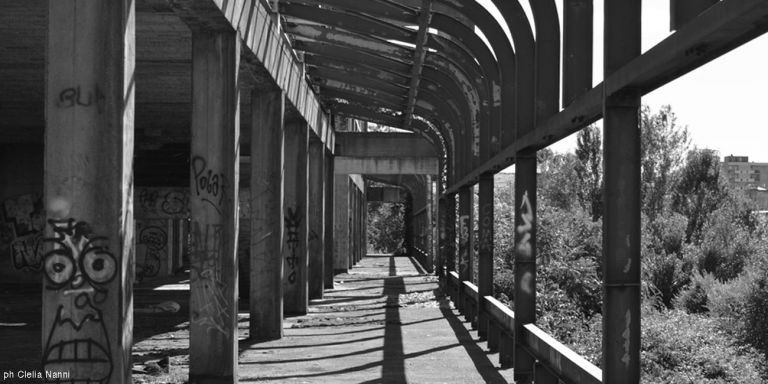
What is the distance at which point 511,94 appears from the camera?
1112 cm

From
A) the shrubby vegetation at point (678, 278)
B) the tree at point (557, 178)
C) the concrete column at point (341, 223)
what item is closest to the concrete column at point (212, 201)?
the shrubby vegetation at point (678, 278)

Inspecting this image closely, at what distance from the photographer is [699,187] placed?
52.0 meters

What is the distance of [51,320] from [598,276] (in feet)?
61.7

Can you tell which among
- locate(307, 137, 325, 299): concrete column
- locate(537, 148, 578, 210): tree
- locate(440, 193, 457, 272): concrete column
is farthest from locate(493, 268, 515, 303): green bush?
locate(537, 148, 578, 210): tree

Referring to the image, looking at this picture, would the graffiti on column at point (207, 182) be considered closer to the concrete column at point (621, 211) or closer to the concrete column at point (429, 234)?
the concrete column at point (621, 211)

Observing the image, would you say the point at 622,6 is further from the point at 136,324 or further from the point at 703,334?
the point at 703,334

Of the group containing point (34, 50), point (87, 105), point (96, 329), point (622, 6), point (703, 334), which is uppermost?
point (34, 50)

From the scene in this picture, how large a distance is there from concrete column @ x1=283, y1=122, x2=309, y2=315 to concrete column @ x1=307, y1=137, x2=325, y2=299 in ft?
11.5

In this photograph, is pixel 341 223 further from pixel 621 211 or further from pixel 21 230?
pixel 621 211

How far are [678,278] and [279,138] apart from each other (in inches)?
892

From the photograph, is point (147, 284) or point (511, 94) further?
point (147, 284)

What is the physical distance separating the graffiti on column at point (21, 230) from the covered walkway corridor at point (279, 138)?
6cm

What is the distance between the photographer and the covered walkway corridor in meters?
5.91

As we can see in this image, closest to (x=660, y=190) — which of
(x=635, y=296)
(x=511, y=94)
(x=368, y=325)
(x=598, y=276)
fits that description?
(x=598, y=276)
